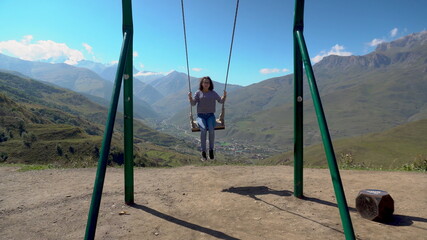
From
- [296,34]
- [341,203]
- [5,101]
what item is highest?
[5,101]

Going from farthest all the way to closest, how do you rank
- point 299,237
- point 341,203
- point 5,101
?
point 5,101 < point 299,237 < point 341,203

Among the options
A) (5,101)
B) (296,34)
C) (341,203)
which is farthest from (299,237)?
(5,101)

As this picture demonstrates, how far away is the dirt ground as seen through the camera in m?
4.52

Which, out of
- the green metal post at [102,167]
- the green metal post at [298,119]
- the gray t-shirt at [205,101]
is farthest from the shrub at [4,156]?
the green metal post at [298,119]

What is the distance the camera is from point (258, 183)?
25.1 ft

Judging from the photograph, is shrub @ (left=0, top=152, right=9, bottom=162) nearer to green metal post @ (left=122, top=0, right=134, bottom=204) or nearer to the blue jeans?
the blue jeans

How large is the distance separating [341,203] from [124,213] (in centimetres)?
392

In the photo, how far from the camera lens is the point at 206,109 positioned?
29.5 ft

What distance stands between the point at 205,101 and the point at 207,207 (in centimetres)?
412

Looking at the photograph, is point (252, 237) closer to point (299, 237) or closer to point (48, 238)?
point (299, 237)

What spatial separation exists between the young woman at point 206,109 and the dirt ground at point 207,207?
1.11 m

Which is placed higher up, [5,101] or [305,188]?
[5,101]

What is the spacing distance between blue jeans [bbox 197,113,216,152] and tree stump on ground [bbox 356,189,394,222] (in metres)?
4.50

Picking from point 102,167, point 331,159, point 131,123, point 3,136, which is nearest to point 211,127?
point 131,123
